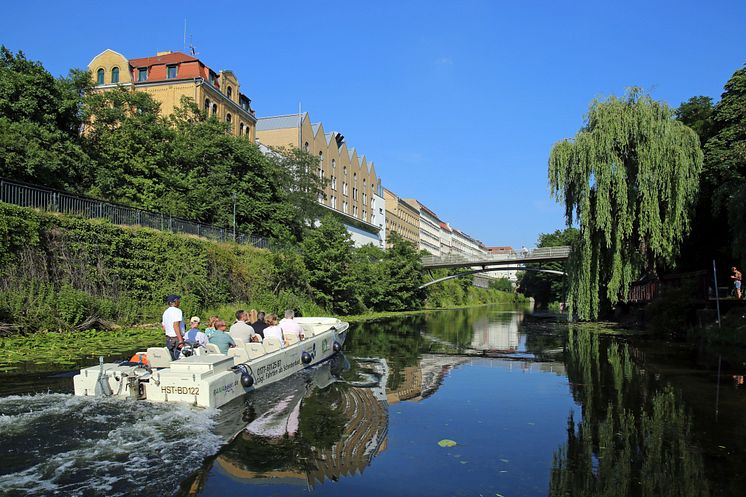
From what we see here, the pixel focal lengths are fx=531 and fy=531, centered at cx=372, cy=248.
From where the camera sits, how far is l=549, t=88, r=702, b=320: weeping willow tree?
22.3 m

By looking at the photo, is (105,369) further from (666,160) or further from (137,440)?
(666,160)

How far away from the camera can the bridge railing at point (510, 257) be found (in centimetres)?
Result: 5572

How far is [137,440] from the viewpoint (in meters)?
→ 6.09

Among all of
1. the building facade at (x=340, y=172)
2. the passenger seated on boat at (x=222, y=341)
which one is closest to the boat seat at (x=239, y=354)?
the passenger seated on boat at (x=222, y=341)

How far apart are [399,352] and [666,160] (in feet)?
46.6

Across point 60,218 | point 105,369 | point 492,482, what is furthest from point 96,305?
point 492,482

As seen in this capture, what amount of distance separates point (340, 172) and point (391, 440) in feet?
212

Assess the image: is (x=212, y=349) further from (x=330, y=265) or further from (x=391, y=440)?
(x=330, y=265)

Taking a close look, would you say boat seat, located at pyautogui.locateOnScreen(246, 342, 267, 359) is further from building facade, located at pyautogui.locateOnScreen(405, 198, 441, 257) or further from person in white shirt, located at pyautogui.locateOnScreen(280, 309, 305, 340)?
building facade, located at pyautogui.locateOnScreen(405, 198, 441, 257)

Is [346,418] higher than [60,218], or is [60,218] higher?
[60,218]

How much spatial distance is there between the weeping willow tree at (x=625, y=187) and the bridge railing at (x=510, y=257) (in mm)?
28228

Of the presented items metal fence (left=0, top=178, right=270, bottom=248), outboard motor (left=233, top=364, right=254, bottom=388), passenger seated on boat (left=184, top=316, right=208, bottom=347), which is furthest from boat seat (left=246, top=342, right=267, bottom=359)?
metal fence (left=0, top=178, right=270, bottom=248)

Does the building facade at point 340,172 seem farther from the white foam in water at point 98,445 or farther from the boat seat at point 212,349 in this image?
the white foam in water at point 98,445

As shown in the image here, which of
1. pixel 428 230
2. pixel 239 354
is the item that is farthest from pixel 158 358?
pixel 428 230
